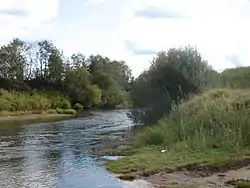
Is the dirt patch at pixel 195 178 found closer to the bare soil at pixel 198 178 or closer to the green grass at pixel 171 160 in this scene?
the bare soil at pixel 198 178

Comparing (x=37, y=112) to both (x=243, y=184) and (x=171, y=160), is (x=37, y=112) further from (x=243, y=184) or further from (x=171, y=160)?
(x=243, y=184)

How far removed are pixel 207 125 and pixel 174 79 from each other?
42.9 feet

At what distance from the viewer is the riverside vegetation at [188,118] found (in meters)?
17.3

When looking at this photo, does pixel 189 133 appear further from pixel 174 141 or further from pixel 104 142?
pixel 104 142

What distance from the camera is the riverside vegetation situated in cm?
1731

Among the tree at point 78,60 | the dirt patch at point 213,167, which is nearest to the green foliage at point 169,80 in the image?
the dirt patch at point 213,167

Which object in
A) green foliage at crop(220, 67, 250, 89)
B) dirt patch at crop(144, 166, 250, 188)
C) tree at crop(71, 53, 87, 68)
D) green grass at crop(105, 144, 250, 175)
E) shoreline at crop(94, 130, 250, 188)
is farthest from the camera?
tree at crop(71, 53, 87, 68)

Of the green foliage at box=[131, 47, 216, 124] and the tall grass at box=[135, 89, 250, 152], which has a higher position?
the green foliage at box=[131, 47, 216, 124]

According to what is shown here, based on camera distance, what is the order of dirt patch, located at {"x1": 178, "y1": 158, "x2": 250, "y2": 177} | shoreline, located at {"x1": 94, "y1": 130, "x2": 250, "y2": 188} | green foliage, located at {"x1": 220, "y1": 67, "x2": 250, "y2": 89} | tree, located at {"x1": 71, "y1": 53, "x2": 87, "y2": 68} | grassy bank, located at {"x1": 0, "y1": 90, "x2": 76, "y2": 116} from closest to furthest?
1. shoreline, located at {"x1": 94, "y1": 130, "x2": 250, "y2": 188}
2. dirt patch, located at {"x1": 178, "y1": 158, "x2": 250, "y2": 177}
3. green foliage, located at {"x1": 220, "y1": 67, "x2": 250, "y2": 89}
4. grassy bank, located at {"x1": 0, "y1": 90, "x2": 76, "y2": 116}
5. tree, located at {"x1": 71, "y1": 53, "x2": 87, "y2": 68}

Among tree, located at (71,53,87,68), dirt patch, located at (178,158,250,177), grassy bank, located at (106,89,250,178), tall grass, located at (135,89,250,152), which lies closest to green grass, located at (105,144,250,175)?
grassy bank, located at (106,89,250,178)

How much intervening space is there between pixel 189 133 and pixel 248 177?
7204 millimetres

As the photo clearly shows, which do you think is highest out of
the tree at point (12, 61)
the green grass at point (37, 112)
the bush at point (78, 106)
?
the tree at point (12, 61)

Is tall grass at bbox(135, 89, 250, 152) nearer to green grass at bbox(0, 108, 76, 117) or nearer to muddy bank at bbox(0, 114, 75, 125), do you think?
muddy bank at bbox(0, 114, 75, 125)

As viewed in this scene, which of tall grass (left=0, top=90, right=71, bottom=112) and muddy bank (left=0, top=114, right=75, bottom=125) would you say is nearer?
muddy bank (left=0, top=114, right=75, bottom=125)
